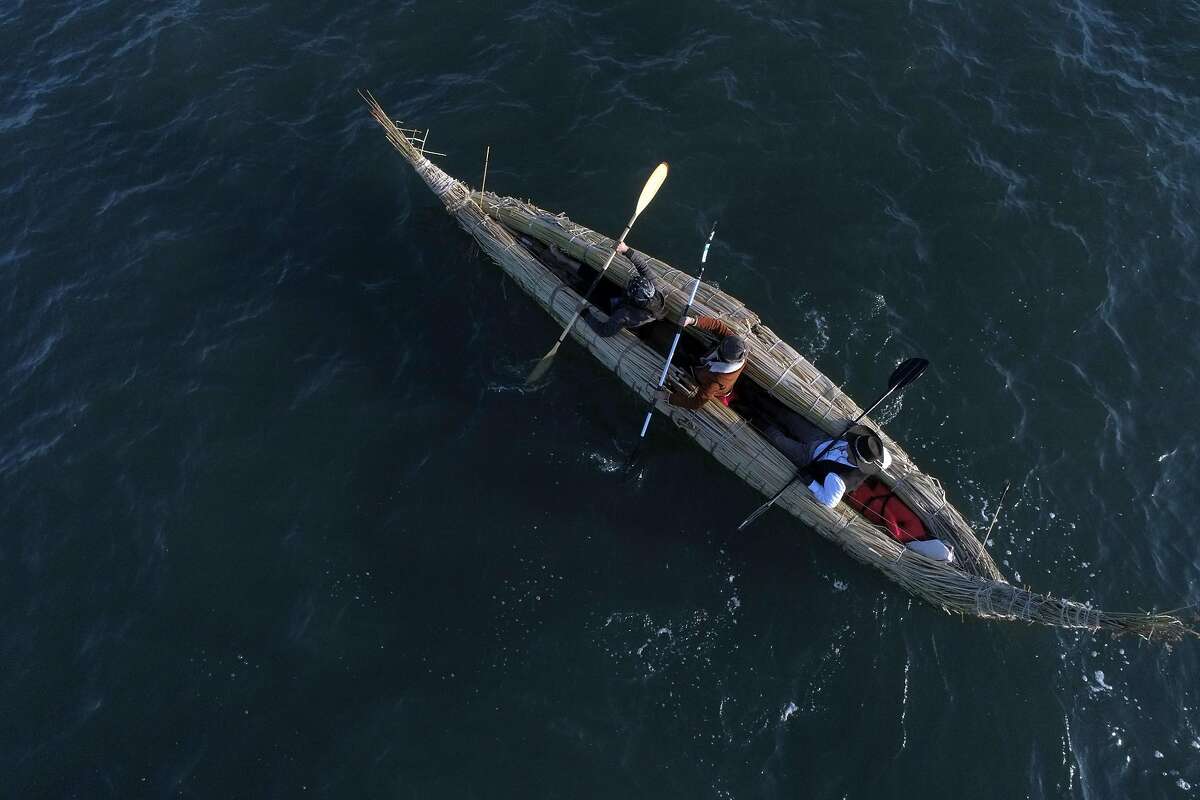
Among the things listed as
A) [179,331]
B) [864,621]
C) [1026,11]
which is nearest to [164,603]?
[179,331]

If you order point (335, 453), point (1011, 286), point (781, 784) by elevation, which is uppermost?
point (1011, 286)

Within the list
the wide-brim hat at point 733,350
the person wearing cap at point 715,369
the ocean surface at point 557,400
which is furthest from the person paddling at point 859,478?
the wide-brim hat at point 733,350

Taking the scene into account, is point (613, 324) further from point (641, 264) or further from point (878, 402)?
point (878, 402)

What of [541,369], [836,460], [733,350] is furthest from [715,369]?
[541,369]

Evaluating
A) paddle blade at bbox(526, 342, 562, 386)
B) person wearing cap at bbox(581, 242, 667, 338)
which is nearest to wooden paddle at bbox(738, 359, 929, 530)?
person wearing cap at bbox(581, 242, 667, 338)

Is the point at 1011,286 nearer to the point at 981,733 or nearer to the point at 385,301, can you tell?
the point at 981,733
